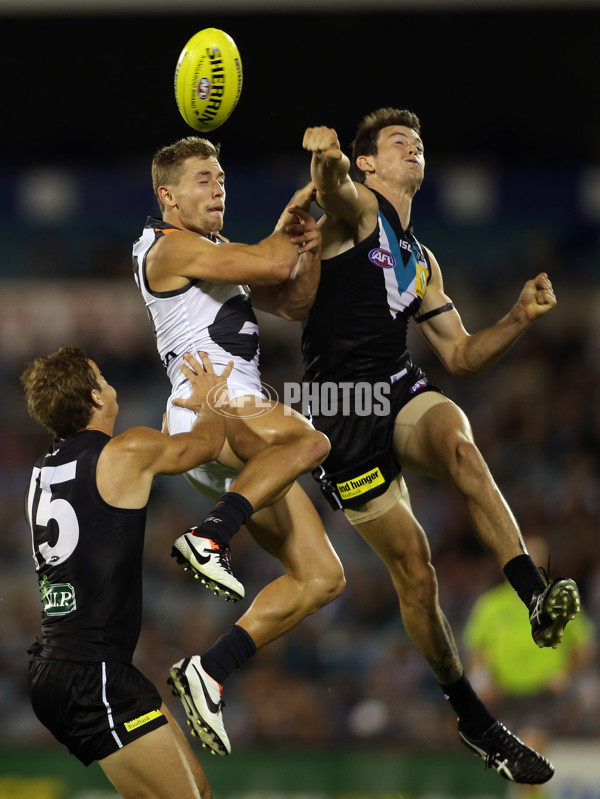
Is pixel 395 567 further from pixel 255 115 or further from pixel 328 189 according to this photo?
pixel 255 115

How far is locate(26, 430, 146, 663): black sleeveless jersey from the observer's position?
4.73 meters

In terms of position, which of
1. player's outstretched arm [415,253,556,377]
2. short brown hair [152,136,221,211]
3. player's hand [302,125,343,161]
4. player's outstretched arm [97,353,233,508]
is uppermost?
short brown hair [152,136,221,211]

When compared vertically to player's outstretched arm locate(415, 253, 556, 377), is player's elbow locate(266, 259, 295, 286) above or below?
above

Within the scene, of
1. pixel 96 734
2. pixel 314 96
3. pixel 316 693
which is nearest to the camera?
pixel 96 734

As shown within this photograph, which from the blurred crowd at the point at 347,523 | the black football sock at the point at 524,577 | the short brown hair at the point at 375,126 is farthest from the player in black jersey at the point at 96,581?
the blurred crowd at the point at 347,523

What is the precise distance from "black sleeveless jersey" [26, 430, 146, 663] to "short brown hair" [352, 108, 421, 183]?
222 centimetres

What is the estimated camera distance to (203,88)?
5.28 meters

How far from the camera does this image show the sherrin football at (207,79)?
5277mm

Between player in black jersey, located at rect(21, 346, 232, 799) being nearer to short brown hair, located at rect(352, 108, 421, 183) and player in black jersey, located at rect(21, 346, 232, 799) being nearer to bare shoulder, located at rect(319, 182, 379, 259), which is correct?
bare shoulder, located at rect(319, 182, 379, 259)

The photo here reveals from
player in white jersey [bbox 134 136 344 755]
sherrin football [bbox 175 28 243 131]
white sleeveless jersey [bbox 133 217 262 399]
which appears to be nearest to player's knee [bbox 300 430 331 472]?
player in white jersey [bbox 134 136 344 755]

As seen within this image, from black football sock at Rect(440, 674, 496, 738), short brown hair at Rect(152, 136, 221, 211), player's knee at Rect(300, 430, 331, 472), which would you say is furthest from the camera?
black football sock at Rect(440, 674, 496, 738)

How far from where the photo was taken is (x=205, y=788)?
5.11m

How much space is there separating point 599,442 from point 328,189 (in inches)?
287

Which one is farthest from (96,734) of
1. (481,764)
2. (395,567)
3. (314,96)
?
(314,96)
